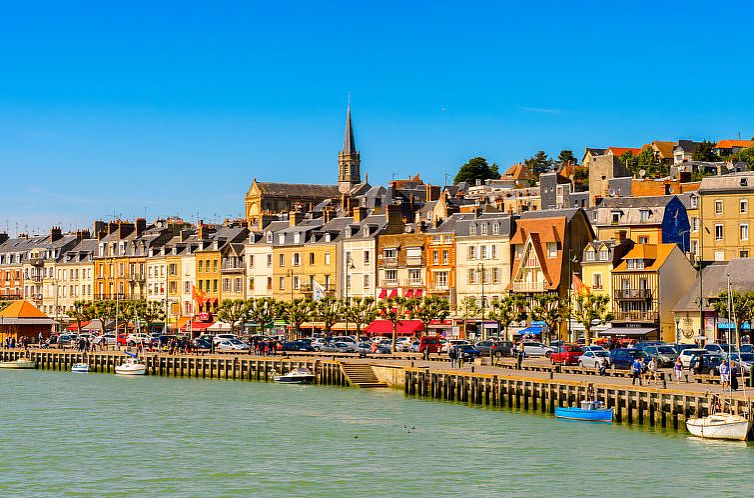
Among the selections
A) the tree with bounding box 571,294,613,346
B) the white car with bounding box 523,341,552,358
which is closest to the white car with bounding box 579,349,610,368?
the white car with bounding box 523,341,552,358

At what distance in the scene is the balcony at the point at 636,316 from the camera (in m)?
109

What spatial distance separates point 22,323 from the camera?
5472 inches

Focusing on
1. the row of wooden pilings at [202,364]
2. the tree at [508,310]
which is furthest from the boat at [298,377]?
the tree at [508,310]

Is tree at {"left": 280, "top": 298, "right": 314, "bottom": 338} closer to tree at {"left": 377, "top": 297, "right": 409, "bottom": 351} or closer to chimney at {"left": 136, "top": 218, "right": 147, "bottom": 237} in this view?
tree at {"left": 377, "top": 297, "right": 409, "bottom": 351}

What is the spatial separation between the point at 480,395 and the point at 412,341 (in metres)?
35.3

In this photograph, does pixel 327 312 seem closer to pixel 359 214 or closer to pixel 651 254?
pixel 359 214

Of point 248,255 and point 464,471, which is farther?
point 248,255

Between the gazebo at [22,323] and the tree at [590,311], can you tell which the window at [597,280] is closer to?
the tree at [590,311]

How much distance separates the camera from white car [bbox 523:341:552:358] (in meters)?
98.9

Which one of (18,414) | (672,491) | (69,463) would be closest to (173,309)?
(18,414)

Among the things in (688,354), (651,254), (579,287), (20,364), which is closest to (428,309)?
(579,287)

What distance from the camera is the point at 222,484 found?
50.0 m

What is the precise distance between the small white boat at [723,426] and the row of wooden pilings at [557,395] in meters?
1.34

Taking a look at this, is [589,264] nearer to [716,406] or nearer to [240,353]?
[240,353]
